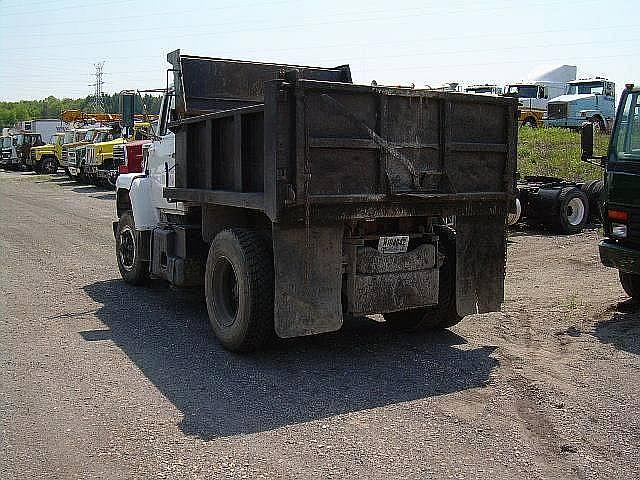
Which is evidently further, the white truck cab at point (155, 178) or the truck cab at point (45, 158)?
the truck cab at point (45, 158)

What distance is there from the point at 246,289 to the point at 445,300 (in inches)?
79.0

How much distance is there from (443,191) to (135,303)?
13.4ft

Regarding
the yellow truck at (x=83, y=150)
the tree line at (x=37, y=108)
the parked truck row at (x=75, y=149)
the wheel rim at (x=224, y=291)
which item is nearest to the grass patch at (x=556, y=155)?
the parked truck row at (x=75, y=149)

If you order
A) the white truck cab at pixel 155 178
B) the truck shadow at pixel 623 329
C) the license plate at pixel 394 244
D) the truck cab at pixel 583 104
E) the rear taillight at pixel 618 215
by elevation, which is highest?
the truck cab at pixel 583 104

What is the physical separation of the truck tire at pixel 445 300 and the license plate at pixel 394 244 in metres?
0.67

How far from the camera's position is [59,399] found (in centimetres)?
545

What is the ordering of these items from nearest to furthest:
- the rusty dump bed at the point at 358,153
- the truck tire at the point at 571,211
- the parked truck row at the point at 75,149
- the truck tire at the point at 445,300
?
the rusty dump bed at the point at 358,153 < the truck tire at the point at 445,300 < the truck tire at the point at 571,211 < the parked truck row at the point at 75,149

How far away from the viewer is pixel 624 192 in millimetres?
7641

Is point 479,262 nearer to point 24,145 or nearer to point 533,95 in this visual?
point 533,95

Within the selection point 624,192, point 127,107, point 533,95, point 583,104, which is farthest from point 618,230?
point 533,95

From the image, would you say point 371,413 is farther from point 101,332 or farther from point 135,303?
point 135,303

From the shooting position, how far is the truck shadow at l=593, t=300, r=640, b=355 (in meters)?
6.88

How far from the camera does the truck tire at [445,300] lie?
7098 mm

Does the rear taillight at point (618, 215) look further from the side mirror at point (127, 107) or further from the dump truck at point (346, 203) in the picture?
the side mirror at point (127, 107)
